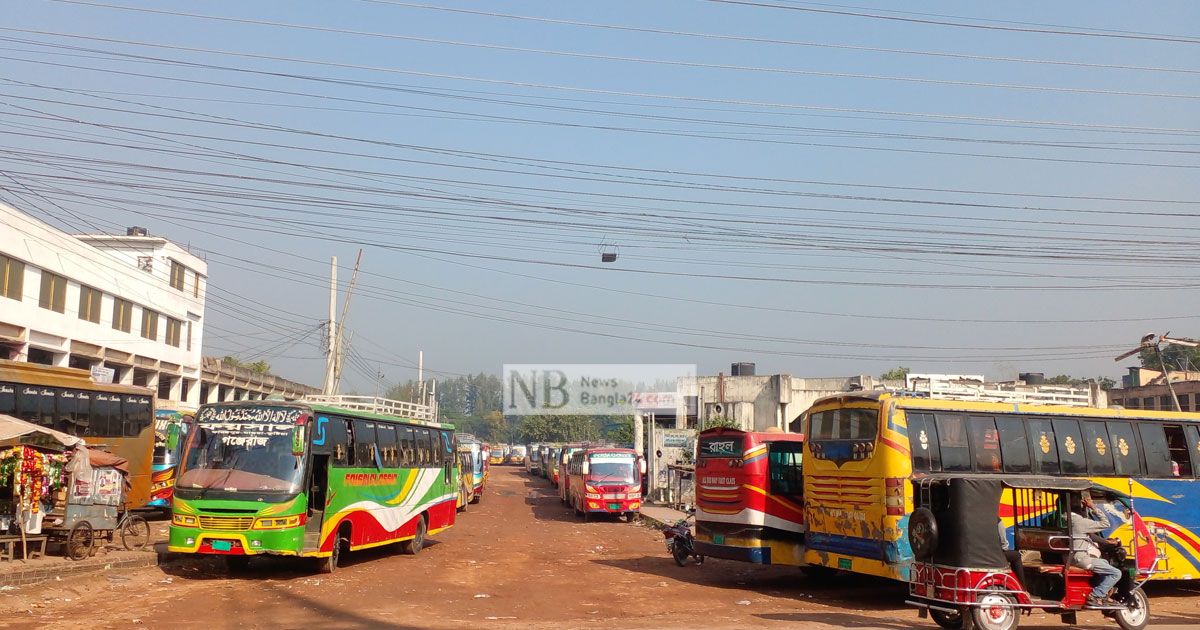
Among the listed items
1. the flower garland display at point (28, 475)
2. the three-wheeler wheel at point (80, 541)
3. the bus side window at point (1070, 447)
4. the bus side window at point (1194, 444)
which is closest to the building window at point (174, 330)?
the three-wheeler wheel at point (80, 541)

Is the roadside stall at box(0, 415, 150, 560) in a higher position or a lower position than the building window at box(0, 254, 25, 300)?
lower

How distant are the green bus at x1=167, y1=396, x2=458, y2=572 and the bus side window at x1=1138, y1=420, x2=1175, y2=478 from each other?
13784 mm

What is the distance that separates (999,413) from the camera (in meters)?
14.5

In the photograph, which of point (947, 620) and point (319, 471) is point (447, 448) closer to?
point (319, 471)

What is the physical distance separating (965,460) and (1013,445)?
1.07m

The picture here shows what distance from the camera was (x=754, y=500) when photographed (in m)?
16.3

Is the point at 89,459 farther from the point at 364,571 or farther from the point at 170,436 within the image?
the point at 170,436

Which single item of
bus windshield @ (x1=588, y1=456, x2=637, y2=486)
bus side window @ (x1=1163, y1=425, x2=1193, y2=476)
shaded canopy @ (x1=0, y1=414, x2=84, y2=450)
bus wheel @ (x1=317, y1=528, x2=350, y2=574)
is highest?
shaded canopy @ (x1=0, y1=414, x2=84, y2=450)

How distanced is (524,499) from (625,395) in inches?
991

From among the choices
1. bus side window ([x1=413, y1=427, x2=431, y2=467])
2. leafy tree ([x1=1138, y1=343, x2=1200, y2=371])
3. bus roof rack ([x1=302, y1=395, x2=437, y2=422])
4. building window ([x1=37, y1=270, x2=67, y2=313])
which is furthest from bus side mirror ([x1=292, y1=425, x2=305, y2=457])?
leafy tree ([x1=1138, y1=343, x2=1200, y2=371])

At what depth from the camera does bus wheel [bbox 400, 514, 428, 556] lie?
20.8 m

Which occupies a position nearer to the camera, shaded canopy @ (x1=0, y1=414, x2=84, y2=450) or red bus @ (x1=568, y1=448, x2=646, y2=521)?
shaded canopy @ (x1=0, y1=414, x2=84, y2=450)

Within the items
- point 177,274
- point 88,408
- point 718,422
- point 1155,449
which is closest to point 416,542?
point 88,408

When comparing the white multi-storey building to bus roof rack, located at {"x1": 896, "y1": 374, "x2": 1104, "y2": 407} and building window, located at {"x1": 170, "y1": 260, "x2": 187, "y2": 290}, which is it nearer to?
building window, located at {"x1": 170, "y1": 260, "x2": 187, "y2": 290}
